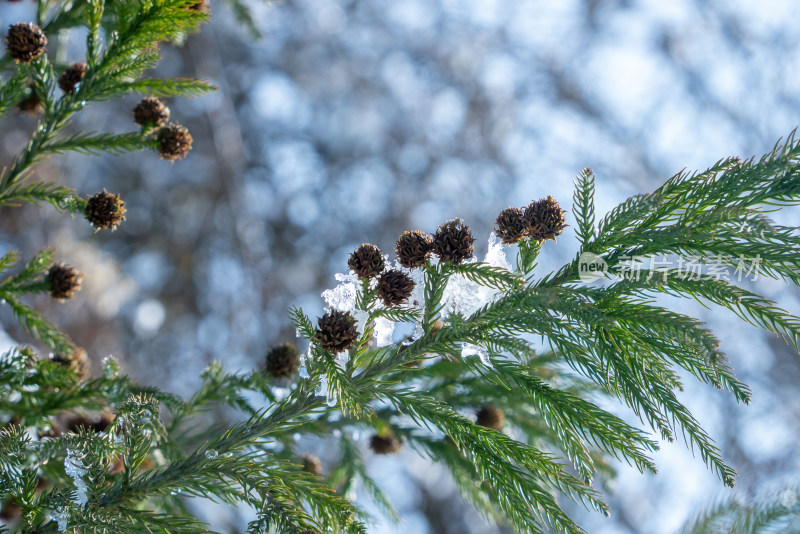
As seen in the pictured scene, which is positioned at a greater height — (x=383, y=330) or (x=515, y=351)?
(x=515, y=351)

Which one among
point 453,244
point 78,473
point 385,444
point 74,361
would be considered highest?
point 453,244

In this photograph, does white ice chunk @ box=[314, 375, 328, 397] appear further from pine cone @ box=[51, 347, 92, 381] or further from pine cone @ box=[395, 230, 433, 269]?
pine cone @ box=[51, 347, 92, 381]

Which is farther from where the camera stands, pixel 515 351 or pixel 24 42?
pixel 24 42

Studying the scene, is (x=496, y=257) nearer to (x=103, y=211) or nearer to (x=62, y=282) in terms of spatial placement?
(x=103, y=211)

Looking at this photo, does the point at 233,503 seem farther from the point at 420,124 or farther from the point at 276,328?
the point at 420,124

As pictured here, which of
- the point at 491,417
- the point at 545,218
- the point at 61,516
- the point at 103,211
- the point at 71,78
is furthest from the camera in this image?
the point at 491,417

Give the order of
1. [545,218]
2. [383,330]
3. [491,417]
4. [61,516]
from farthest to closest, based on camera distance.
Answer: [491,417], [383,330], [545,218], [61,516]

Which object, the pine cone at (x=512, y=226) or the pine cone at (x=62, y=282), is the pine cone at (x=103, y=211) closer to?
the pine cone at (x=62, y=282)

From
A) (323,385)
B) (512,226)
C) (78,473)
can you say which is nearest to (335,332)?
(323,385)
